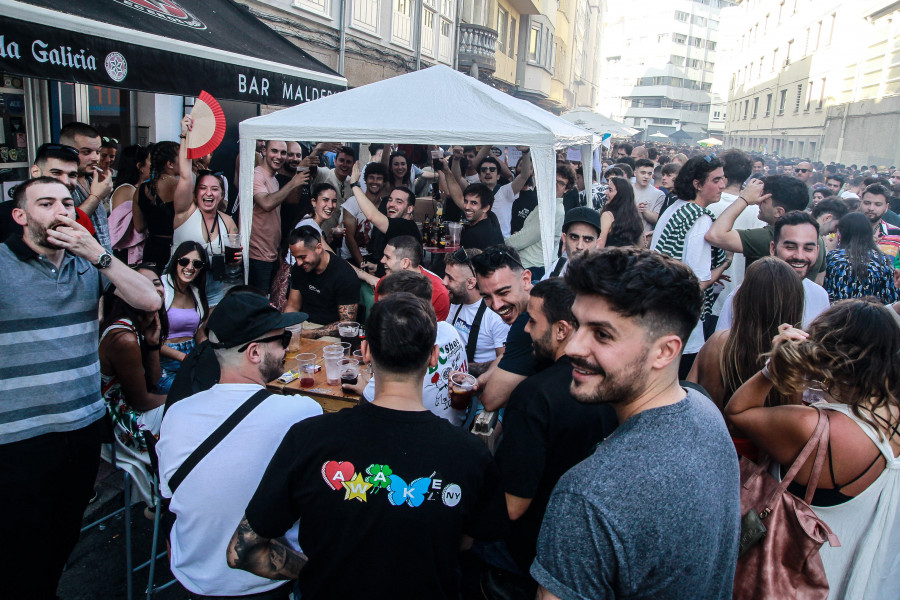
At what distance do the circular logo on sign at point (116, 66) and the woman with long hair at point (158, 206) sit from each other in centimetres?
108

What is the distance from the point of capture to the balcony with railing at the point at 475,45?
19422mm

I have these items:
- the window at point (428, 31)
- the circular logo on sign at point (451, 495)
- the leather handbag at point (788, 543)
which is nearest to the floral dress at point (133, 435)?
the circular logo on sign at point (451, 495)

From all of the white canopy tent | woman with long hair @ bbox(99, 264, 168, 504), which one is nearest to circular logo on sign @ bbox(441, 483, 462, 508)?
woman with long hair @ bbox(99, 264, 168, 504)

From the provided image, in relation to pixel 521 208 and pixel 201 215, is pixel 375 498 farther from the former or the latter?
pixel 521 208

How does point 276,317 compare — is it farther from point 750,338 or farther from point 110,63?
point 110,63

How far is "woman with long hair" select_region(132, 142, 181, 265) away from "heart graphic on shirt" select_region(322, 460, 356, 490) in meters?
4.39

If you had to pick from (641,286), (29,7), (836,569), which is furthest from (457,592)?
(29,7)

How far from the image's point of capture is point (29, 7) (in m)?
3.72

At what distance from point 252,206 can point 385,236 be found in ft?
4.60

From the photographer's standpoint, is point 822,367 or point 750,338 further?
point 750,338

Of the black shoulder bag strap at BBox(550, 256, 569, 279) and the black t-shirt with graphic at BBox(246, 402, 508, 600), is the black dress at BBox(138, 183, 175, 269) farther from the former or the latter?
the black t-shirt with graphic at BBox(246, 402, 508, 600)

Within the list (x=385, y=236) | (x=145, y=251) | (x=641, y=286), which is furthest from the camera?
(x=385, y=236)

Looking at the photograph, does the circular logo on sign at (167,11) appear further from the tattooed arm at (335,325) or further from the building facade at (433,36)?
the building facade at (433,36)

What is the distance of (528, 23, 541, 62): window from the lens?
95.8 ft
